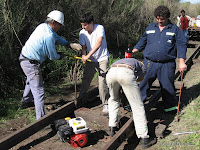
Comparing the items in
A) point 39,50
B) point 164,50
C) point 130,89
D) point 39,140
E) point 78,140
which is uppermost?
point 39,50

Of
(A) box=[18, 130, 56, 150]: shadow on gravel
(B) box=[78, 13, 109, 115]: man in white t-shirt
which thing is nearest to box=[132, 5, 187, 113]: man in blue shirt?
(B) box=[78, 13, 109, 115]: man in white t-shirt

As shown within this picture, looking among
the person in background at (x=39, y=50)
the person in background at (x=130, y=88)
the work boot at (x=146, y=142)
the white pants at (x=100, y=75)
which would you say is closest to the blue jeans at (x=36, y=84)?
the person in background at (x=39, y=50)

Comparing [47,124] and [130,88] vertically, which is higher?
[130,88]

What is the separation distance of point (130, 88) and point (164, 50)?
143 centimetres

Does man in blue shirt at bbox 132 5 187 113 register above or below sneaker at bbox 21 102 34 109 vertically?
above

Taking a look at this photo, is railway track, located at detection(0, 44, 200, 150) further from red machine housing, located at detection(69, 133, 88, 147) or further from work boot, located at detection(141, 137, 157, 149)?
red machine housing, located at detection(69, 133, 88, 147)

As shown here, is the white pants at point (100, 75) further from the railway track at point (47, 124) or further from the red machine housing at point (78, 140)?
the red machine housing at point (78, 140)

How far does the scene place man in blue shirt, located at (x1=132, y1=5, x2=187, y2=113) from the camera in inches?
184

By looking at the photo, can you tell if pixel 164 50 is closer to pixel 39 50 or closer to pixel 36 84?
pixel 39 50

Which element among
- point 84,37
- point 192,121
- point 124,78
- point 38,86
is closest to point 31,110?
point 38,86

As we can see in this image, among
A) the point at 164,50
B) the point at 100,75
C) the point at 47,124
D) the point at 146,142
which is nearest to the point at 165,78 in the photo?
the point at 164,50

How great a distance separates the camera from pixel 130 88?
3779mm

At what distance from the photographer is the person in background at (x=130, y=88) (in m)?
3.75

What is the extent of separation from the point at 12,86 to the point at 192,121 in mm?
4852
